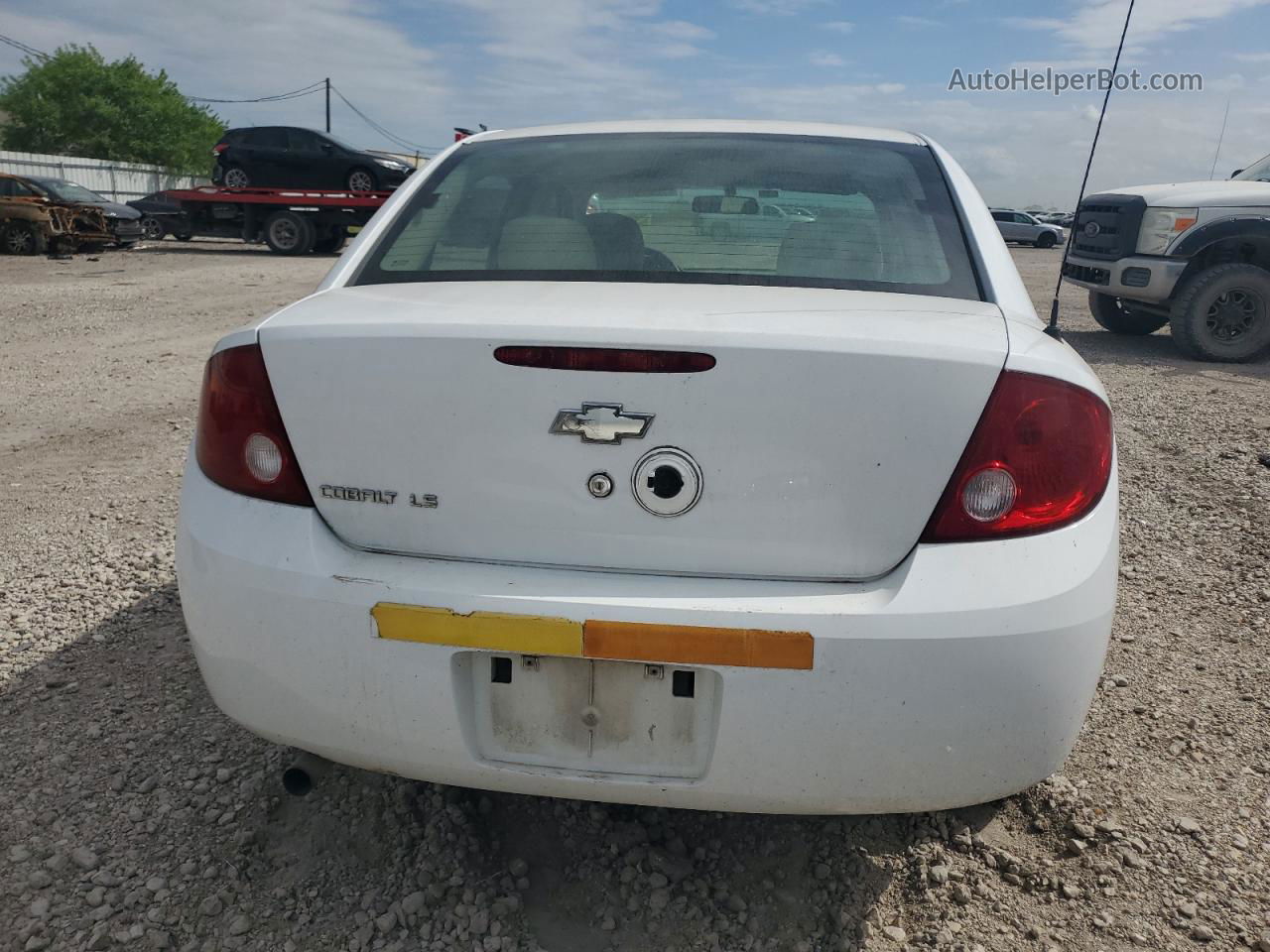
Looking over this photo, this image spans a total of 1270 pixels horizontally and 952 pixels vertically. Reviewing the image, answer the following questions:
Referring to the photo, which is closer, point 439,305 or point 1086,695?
point 1086,695

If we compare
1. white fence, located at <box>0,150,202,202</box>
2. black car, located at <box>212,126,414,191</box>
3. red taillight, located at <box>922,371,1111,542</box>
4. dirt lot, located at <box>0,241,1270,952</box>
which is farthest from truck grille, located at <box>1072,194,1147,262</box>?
white fence, located at <box>0,150,202,202</box>

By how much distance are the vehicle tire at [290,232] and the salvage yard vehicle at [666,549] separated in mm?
20110

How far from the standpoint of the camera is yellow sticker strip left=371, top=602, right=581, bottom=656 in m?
1.61

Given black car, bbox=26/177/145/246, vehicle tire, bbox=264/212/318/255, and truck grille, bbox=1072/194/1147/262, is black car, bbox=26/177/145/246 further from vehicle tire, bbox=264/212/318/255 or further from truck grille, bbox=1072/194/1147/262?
truck grille, bbox=1072/194/1147/262

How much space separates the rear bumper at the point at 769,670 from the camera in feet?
5.20

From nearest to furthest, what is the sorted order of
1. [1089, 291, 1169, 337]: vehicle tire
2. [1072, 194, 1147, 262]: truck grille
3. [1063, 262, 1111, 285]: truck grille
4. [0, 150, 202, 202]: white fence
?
[1072, 194, 1147, 262]: truck grille, [1063, 262, 1111, 285]: truck grille, [1089, 291, 1169, 337]: vehicle tire, [0, 150, 202, 202]: white fence

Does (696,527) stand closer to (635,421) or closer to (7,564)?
(635,421)

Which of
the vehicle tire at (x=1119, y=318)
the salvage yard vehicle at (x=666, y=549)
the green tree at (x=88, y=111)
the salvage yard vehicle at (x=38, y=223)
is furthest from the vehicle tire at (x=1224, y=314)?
the green tree at (x=88, y=111)

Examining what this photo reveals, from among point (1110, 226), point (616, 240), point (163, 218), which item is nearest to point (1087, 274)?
point (1110, 226)

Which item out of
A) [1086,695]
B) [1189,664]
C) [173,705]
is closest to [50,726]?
[173,705]

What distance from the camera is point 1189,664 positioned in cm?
320

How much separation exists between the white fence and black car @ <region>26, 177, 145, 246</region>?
41.8 feet

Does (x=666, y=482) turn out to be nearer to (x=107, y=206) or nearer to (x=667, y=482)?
(x=667, y=482)

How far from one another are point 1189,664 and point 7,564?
13.5 feet
